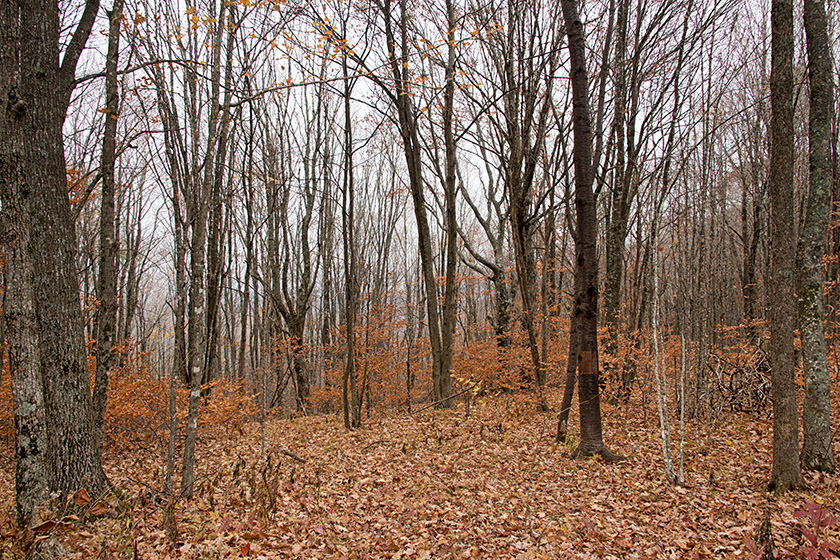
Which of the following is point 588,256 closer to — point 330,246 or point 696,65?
point 696,65

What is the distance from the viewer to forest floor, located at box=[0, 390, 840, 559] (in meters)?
3.50

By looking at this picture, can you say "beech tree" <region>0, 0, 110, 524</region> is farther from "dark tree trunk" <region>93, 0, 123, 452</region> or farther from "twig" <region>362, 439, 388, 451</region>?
"twig" <region>362, 439, 388, 451</region>

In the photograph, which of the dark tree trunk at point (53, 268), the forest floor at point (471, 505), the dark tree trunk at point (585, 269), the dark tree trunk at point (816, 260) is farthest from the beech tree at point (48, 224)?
the dark tree trunk at point (816, 260)

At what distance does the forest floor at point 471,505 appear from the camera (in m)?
3.50

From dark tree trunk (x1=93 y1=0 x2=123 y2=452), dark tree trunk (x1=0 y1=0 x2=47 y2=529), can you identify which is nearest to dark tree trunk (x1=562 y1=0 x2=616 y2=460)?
dark tree trunk (x1=0 y1=0 x2=47 y2=529)

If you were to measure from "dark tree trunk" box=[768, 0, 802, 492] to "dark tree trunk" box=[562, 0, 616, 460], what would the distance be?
1.74m

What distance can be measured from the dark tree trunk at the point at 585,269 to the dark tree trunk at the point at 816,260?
198cm

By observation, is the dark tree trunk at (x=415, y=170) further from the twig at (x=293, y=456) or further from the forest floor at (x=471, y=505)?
the twig at (x=293, y=456)

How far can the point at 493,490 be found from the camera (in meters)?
4.77

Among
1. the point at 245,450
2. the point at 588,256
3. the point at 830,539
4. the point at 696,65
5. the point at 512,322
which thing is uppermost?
the point at 696,65

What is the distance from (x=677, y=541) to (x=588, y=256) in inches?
123

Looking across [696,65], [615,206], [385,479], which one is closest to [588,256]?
[385,479]

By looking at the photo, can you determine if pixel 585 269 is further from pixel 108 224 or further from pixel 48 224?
pixel 108 224

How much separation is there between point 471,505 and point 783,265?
3.77 m
